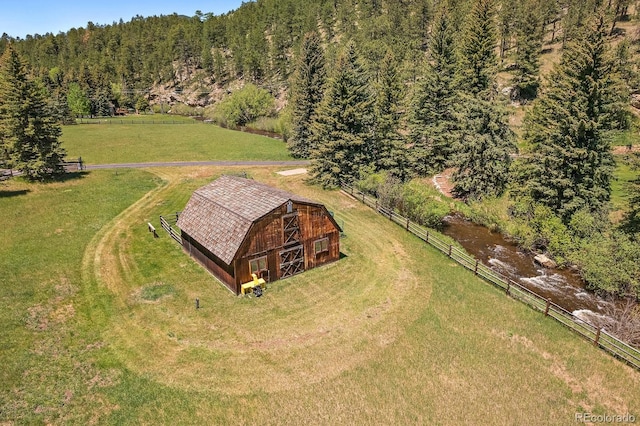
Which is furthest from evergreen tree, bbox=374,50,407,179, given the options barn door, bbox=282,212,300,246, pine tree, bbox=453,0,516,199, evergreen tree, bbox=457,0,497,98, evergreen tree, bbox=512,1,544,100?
evergreen tree, bbox=512,1,544,100

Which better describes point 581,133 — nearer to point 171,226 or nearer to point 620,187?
point 620,187

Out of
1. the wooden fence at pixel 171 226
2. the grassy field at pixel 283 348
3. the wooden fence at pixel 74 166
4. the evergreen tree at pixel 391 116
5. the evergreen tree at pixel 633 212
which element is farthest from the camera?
the wooden fence at pixel 74 166

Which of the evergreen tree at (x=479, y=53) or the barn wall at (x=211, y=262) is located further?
the evergreen tree at (x=479, y=53)

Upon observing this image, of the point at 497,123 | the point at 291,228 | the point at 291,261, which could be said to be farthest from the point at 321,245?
the point at 497,123

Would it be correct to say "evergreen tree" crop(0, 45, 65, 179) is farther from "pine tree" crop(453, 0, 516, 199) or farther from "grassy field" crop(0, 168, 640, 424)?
"pine tree" crop(453, 0, 516, 199)

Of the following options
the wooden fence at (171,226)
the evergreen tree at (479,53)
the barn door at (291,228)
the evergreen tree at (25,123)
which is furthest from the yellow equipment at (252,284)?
the evergreen tree at (479,53)

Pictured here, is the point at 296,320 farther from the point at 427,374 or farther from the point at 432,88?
the point at 432,88

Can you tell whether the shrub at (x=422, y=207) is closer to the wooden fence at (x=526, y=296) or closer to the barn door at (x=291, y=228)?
the wooden fence at (x=526, y=296)
